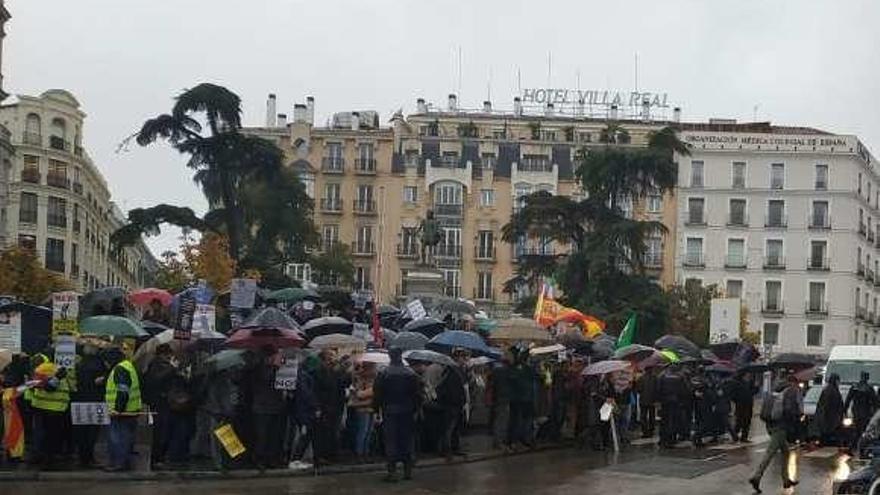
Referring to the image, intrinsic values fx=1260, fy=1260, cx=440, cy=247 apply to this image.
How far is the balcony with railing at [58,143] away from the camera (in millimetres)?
87125

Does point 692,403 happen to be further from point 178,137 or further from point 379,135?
point 379,135

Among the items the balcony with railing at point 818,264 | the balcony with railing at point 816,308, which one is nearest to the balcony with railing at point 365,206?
the balcony with railing at point 818,264

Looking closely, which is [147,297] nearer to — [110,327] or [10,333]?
[10,333]

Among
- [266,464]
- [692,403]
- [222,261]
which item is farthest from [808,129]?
[266,464]

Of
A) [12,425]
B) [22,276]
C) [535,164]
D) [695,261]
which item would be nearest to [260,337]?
[12,425]

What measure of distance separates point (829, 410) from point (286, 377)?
9.88m

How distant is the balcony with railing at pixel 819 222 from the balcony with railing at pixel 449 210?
77.0 ft

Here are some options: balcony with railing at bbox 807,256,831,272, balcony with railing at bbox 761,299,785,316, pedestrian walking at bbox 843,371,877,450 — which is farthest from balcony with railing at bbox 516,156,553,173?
pedestrian walking at bbox 843,371,877,450

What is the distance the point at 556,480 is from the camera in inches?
659

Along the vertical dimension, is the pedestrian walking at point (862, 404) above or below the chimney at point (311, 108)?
below

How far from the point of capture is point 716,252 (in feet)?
279

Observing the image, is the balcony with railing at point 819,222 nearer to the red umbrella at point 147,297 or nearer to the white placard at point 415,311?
the white placard at point 415,311

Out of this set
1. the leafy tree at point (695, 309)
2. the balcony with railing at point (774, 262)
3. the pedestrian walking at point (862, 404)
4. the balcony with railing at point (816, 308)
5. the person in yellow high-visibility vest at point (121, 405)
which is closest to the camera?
the person in yellow high-visibility vest at point (121, 405)

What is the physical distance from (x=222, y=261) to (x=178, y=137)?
21.2 metres
